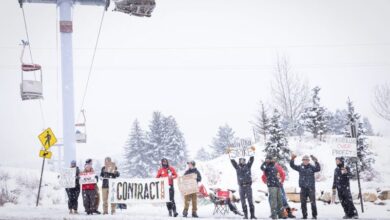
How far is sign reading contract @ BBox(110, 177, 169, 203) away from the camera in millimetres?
14984

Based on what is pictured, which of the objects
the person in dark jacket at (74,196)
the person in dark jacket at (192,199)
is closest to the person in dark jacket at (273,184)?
the person in dark jacket at (192,199)

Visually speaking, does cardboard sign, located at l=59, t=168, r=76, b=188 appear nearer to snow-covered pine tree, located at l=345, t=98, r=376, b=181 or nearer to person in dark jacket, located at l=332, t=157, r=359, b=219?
person in dark jacket, located at l=332, t=157, r=359, b=219

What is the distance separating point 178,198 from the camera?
23141 mm

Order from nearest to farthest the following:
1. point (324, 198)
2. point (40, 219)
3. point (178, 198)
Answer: point (40, 219)
point (324, 198)
point (178, 198)

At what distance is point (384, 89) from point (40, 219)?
36658 mm

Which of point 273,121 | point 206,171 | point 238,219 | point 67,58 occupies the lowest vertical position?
point 238,219

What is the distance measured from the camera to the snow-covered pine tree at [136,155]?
57.3 m

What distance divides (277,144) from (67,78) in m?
15.2

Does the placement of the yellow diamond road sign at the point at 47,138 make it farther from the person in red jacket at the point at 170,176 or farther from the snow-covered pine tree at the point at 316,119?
the snow-covered pine tree at the point at 316,119

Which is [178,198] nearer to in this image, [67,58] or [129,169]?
[67,58]

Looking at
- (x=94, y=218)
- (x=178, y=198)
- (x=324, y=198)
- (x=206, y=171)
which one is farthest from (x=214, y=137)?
(x=94, y=218)

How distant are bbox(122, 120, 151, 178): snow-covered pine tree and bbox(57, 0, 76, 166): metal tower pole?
113 ft

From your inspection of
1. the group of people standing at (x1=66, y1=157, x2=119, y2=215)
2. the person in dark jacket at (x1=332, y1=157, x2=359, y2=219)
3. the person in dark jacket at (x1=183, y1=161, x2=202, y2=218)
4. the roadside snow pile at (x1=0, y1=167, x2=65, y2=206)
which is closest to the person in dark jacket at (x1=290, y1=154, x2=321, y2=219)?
the person in dark jacket at (x1=332, y1=157, x2=359, y2=219)

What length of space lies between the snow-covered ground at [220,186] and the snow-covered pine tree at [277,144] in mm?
1129
